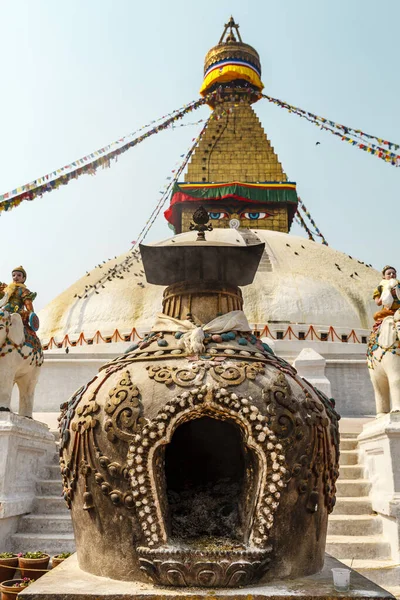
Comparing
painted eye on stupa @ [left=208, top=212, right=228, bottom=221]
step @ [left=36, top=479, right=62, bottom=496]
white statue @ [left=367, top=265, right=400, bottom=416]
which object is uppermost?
painted eye on stupa @ [left=208, top=212, right=228, bottom=221]

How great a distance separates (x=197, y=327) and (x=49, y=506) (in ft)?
13.0

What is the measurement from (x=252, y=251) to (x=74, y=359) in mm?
8816

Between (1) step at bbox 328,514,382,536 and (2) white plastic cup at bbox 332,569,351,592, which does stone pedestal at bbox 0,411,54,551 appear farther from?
(2) white plastic cup at bbox 332,569,351,592

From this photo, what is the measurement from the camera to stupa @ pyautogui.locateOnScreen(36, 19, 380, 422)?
11496 millimetres

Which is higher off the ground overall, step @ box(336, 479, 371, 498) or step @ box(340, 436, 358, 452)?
step @ box(340, 436, 358, 452)

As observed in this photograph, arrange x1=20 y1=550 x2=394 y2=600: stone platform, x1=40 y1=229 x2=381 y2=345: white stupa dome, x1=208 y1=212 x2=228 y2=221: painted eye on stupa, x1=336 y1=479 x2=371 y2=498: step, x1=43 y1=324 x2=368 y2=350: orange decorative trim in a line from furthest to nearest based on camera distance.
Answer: x1=208 y1=212 x2=228 y2=221: painted eye on stupa → x1=40 y1=229 x2=381 y2=345: white stupa dome → x1=43 y1=324 x2=368 y2=350: orange decorative trim → x1=336 y1=479 x2=371 y2=498: step → x1=20 y1=550 x2=394 y2=600: stone platform

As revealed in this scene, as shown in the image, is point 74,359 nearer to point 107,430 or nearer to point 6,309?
point 6,309

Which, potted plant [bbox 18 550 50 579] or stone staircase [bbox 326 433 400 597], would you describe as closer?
potted plant [bbox 18 550 50 579]

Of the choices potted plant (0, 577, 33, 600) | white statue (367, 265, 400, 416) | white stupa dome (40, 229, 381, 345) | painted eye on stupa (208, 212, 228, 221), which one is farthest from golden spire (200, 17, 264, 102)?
potted plant (0, 577, 33, 600)

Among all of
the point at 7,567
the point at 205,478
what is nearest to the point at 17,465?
the point at 7,567

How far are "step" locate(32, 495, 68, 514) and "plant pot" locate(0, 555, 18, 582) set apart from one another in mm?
1181

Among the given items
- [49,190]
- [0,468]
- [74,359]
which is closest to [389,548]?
[0,468]

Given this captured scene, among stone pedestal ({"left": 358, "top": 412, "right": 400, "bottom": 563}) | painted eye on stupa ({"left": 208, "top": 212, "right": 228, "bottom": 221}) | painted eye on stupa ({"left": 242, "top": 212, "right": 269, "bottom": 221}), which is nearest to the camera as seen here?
stone pedestal ({"left": 358, "top": 412, "right": 400, "bottom": 563})

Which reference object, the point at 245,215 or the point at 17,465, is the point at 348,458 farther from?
the point at 245,215
